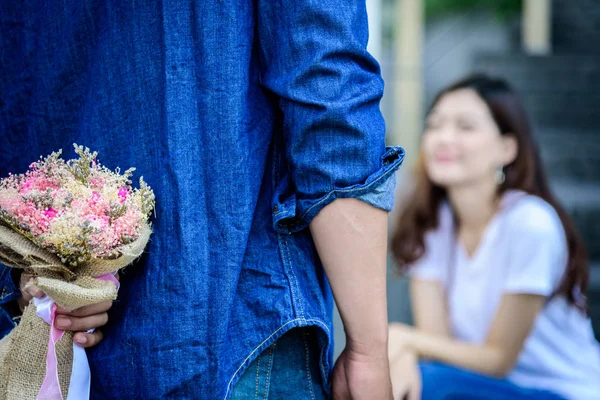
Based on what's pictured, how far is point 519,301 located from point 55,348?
6.50 feet

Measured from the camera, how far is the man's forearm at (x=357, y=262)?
3.69ft

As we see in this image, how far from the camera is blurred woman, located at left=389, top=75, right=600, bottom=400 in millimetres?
2545

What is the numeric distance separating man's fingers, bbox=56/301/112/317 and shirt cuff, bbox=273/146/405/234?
1.07ft

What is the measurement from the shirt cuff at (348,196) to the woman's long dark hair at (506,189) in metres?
1.82

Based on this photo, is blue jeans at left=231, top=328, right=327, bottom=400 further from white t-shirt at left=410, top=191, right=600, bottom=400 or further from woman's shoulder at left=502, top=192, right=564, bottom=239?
woman's shoulder at left=502, top=192, right=564, bottom=239

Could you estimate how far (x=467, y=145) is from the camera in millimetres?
2961

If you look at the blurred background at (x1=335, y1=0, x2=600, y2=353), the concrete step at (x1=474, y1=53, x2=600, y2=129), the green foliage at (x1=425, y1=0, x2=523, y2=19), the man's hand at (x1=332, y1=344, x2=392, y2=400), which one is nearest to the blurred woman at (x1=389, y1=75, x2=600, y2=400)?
the man's hand at (x1=332, y1=344, x2=392, y2=400)

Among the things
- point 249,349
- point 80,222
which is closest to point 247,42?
point 80,222

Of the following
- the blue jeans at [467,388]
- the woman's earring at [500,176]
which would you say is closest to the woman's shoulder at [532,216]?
the woman's earring at [500,176]

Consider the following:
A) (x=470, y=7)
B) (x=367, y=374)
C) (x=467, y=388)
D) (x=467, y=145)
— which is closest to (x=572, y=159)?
(x=470, y=7)

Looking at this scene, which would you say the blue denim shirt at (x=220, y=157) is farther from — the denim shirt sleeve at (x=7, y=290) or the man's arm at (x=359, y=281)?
the denim shirt sleeve at (x=7, y=290)

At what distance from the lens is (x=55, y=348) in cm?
108

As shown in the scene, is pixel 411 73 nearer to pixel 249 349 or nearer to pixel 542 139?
pixel 542 139

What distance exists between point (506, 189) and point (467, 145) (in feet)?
0.93
